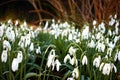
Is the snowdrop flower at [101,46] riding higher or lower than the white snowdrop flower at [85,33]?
lower

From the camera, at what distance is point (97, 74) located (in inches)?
119

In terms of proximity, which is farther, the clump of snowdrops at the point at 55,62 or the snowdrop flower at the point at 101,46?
the snowdrop flower at the point at 101,46

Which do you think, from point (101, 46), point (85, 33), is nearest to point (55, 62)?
point (101, 46)

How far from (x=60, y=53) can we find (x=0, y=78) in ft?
3.18

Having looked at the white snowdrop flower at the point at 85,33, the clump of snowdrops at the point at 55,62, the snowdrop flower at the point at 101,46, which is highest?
the white snowdrop flower at the point at 85,33

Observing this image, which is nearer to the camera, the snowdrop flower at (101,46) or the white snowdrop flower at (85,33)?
the snowdrop flower at (101,46)

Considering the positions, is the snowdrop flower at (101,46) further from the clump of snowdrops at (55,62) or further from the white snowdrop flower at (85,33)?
the white snowdrop flower at (85,33)

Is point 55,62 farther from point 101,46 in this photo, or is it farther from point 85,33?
point 85,33

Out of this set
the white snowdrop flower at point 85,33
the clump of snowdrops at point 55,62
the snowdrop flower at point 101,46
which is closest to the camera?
the clump of snowdrops at point 55,62

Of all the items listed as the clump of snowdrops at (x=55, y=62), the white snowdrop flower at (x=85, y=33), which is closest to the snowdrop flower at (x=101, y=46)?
the clump of snowdrops at (x=55, y=62)

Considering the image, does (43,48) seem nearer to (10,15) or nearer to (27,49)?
(27,49)

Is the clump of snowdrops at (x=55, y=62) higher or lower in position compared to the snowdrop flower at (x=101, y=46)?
lower

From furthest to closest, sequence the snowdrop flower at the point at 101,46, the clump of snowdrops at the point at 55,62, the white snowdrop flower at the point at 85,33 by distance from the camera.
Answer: the white snowdrop flower at the point at 85,33 < the snowdrop flower at the point at 101,46 < the clump of snowdrops at the point at 55,62

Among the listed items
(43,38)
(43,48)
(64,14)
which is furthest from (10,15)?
(43,48)
